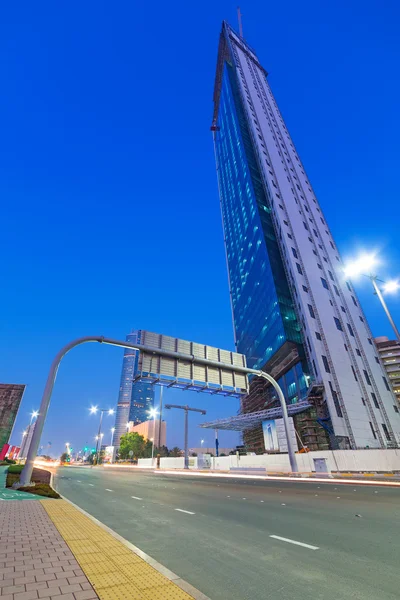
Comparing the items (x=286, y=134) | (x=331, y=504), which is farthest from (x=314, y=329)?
(x=286, y=134)

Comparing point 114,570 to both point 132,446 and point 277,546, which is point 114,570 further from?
point 132,446

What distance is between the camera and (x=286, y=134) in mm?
94500

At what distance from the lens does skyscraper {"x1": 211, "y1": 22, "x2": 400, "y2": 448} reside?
49312 millimetres

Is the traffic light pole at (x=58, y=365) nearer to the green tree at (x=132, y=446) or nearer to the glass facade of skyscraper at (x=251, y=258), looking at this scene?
the glass facade of skyscraper at (x=251, y=258)

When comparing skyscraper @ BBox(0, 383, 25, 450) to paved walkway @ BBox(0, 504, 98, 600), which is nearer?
paved walkway @ BBox(0, 504, 98, 600)

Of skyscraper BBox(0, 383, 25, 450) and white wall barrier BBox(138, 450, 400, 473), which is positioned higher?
skyscraper BBox(0, 383, 25, 450)

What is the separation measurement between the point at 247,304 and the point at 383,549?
82.0 meters

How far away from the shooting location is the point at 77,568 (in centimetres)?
450

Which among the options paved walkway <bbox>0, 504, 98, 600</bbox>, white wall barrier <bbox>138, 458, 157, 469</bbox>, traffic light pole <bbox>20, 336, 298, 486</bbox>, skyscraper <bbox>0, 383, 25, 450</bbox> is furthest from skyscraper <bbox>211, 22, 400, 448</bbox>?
paved walkway <bbox>0, 504, 98, 600</bbox>

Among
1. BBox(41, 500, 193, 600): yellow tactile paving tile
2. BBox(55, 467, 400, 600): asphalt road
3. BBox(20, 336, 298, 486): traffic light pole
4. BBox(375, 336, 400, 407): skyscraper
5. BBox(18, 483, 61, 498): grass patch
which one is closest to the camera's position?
BBox(41, 500, 193, 600): yellow tactile paving tile

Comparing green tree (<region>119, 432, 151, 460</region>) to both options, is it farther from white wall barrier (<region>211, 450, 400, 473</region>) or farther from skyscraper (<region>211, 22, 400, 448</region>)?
white wall barrier (<region>211, 450, 400, 473</region>)

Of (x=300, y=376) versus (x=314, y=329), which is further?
(x=300, y=376)

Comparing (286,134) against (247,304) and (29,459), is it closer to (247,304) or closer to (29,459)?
(247,304)

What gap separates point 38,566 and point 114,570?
125 cm
